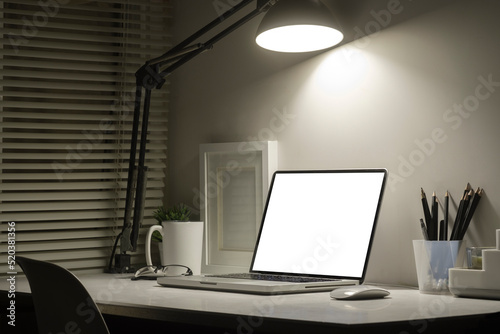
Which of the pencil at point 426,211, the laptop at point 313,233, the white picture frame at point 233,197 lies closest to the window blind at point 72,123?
the white picture frame at point 233,197

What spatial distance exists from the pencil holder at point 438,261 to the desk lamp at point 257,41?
607mm

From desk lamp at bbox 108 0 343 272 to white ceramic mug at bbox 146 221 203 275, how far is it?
105mm

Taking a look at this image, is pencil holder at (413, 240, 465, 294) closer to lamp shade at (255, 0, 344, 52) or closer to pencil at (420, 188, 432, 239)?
pencil at (420, 188, 432, 239)

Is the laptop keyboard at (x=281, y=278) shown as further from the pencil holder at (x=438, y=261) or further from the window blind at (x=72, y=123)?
the window blind at (x=72, y=123)

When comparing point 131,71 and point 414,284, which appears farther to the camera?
point 131,71

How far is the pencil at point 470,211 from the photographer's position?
5.15 ft

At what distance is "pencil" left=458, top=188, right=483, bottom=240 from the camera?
157 centimetres

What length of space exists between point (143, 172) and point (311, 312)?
962mm

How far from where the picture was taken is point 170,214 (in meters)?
2.18

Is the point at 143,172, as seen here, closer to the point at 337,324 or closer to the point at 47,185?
the point at 47,185

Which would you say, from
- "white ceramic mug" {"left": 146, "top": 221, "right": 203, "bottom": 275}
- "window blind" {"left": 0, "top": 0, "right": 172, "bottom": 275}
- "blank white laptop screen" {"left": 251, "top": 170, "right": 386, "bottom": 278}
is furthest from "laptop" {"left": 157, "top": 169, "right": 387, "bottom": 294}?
"window blind" {"left": 0, "top": 0, "right": 172, "bottom": 275}

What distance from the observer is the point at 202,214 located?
225 centimetres

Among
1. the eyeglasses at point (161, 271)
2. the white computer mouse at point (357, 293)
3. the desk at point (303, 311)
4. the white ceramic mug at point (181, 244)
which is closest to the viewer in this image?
the desk at point (303, 311)

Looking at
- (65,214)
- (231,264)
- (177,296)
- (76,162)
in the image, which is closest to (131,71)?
(76,162)
